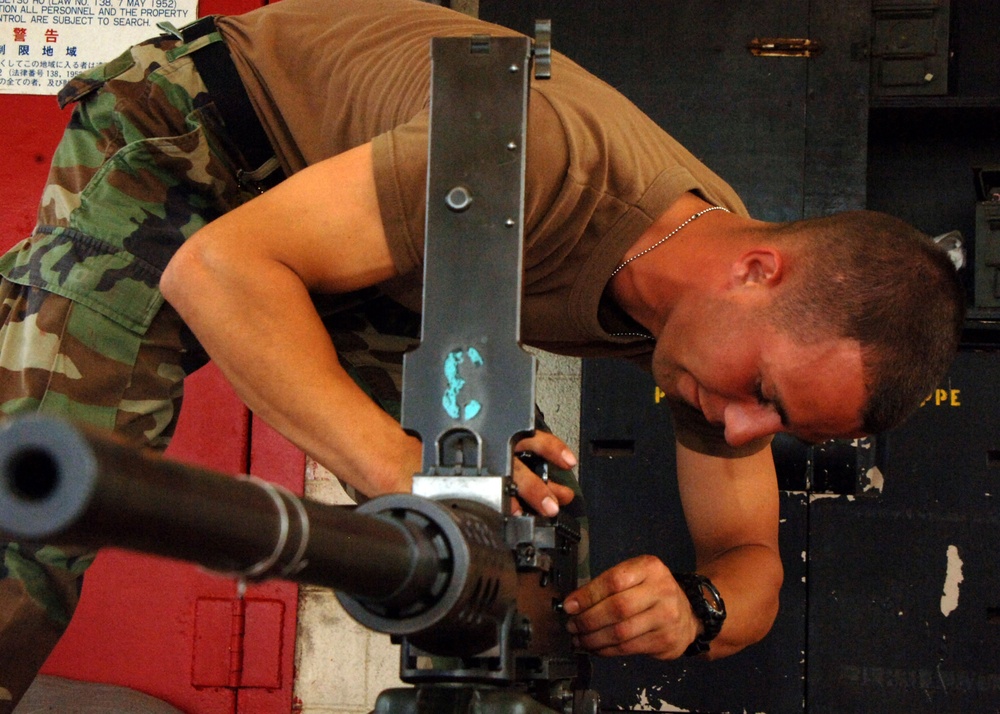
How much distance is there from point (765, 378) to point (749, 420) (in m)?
0.07

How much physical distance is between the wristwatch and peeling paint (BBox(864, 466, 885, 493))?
78 centimetres

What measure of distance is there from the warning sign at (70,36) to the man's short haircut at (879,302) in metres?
1.63

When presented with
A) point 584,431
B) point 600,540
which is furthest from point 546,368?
point 600,540

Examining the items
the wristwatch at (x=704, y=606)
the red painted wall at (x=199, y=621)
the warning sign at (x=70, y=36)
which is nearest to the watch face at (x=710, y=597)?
the wristwatch at (x=704, y=606)

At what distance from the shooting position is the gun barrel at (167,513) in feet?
1.51

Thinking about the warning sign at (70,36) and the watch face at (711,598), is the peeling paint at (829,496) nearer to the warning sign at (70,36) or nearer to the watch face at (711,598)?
the watch face at (711,598)

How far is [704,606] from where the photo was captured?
1350mm

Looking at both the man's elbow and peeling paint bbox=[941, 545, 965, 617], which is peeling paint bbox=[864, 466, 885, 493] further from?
the man's elbow

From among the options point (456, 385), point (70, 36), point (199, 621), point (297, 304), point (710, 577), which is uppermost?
point (70, 36)

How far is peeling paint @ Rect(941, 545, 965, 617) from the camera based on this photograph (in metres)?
2.00

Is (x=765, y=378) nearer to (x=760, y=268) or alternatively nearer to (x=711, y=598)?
(x=760, y=268)

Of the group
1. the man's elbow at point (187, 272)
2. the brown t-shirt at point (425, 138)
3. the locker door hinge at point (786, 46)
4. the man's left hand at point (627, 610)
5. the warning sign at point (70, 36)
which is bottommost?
the man's left hand at point (627, 610)

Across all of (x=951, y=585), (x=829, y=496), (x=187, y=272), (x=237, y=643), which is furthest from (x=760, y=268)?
(x=237, y=643)

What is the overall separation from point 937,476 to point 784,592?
349 millimetres
